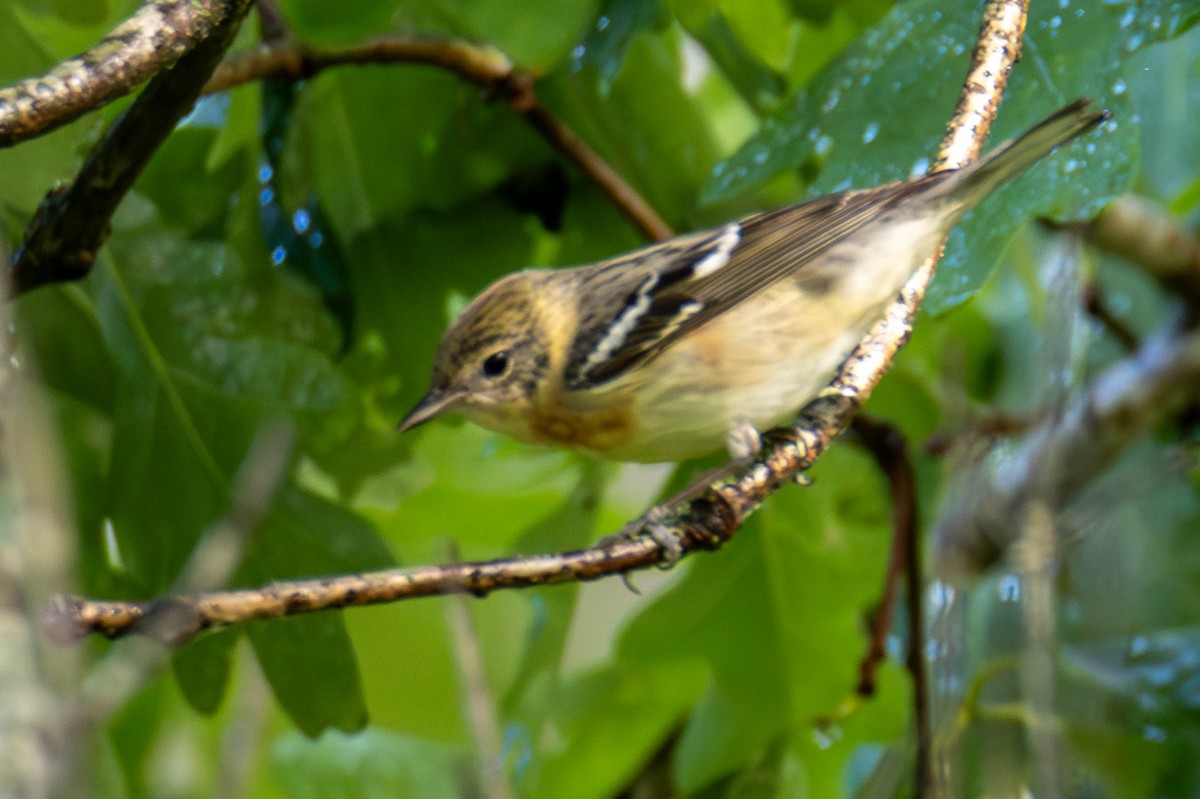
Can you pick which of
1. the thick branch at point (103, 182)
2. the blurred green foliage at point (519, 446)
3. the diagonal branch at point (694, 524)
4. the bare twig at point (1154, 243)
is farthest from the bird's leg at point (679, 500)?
the bare twig at point (1154, 243)

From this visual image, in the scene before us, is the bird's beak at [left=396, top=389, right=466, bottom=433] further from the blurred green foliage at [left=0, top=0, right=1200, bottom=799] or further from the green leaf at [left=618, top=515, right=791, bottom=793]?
the green leaf at [left=618, top=515, right=791, bottom=793]

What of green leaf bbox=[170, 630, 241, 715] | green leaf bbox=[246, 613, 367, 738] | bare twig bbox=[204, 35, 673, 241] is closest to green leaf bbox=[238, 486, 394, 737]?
green leaf bbox=[246, 613, 367, 738]

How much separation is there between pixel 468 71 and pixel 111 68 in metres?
0.99

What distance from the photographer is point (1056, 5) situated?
1.98 meters

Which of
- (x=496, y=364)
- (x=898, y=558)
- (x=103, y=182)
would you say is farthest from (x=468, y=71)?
(x=898, y=558)

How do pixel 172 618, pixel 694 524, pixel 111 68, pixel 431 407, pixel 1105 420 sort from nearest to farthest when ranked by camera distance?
pixel 172 618 → pixel 111 68 → pixel 694 524 → pixel 431 407 → pixel 1105 420

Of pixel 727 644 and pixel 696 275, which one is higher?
pixel 696 275

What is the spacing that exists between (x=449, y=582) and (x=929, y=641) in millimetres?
1381

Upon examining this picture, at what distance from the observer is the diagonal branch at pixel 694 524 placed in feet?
4.22

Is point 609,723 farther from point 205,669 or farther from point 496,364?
point 205,669

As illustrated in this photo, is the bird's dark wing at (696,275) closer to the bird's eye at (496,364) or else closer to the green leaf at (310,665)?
the bird's eye at (496,364)

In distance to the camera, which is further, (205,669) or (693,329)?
(693,329)

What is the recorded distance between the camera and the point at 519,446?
2.92 m

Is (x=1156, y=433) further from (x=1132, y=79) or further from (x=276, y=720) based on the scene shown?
(x=276, y=720)
